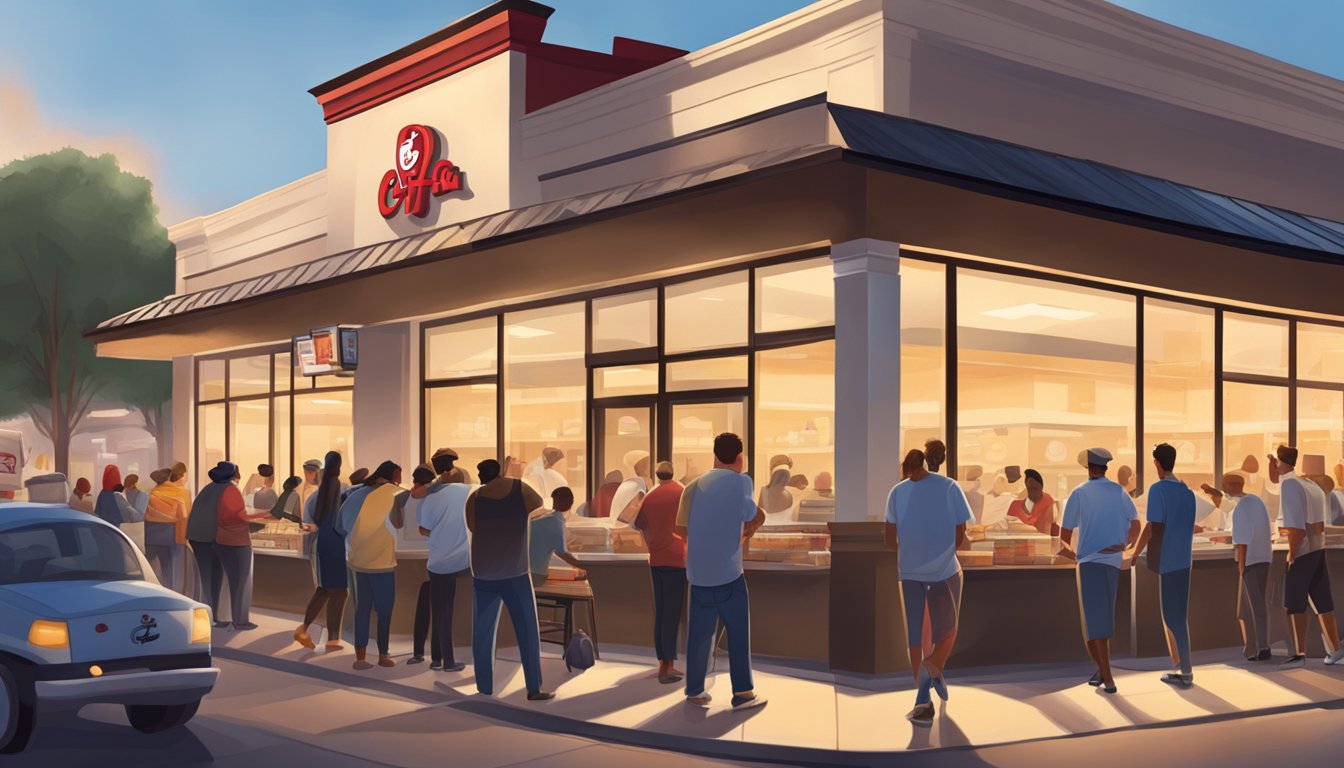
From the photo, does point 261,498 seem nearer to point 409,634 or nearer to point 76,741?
point 409,634

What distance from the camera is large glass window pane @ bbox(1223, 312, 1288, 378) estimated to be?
1784 centimetres

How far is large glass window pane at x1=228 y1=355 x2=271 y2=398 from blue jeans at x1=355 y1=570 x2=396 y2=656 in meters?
13.5

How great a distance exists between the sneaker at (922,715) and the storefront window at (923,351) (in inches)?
166

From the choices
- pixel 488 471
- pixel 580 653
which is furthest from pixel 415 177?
pixel 580 653

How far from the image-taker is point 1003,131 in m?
A: 14.9

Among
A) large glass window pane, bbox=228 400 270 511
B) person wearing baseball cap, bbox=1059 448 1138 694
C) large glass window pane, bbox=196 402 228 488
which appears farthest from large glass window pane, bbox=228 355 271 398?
person wearing baseball cap, bbox=1059 448 1138 694

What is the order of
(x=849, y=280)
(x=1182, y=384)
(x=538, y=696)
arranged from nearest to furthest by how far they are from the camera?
(x=538, y=696)
(x=849, y=280)
(x=1182, y=384)

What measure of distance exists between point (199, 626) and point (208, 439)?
63.2 ft

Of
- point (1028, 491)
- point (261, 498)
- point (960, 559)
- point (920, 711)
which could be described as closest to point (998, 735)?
point (920, 711)

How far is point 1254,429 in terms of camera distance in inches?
715

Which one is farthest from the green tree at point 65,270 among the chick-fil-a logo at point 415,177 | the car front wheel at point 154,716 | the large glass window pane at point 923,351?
the car front wheel at point 154,716

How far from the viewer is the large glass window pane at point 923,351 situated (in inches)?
546

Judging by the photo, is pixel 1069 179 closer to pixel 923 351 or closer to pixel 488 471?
pixel 923 351

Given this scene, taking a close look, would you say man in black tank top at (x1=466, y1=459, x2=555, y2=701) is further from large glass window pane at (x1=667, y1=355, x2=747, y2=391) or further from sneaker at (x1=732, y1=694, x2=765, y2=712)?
large glass window pane at (x1=667, y1=355, x2=747, y2=391)
